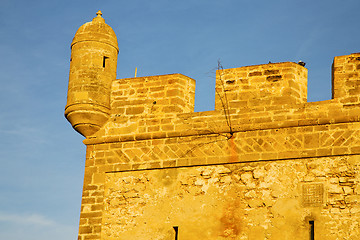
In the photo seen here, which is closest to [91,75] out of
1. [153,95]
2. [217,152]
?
[153,95]

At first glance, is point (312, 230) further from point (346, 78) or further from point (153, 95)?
point (153, 95)

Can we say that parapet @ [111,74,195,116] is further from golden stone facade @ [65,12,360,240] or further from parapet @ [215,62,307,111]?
parapet @ [215,62,307,111]

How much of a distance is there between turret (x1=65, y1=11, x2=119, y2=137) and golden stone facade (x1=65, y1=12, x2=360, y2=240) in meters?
0.02

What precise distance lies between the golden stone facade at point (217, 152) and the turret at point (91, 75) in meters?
0.02

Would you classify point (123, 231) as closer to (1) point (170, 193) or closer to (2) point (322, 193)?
(1) point (170, 193)

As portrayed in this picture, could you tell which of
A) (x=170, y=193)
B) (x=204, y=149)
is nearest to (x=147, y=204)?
(x=170, y=193)

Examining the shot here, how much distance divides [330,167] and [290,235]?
1102mm

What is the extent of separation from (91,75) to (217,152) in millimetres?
2528

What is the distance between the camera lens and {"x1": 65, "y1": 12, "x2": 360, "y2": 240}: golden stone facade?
37.7 ft

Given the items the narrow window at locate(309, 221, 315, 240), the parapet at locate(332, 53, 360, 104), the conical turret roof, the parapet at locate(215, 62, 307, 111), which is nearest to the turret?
the conical turret roof

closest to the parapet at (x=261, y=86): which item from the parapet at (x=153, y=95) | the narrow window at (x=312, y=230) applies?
the parapet at (x=153, y=95)

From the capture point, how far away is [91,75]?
1330cm

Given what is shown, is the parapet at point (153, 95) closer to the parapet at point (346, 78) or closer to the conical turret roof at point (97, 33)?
the conical turret roof at point (97, 33)

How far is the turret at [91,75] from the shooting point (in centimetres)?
1315
